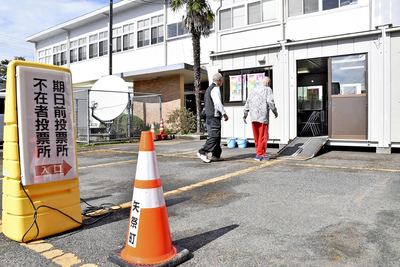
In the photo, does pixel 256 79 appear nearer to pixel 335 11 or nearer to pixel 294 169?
pixel 294 169

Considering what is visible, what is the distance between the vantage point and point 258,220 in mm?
3250

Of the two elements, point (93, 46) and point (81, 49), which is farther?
point (81, 49)

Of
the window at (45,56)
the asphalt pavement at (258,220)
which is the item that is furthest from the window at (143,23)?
the asphalt pavement at (258,220)

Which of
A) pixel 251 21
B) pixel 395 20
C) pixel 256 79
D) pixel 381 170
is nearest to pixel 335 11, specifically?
pixel 251 21

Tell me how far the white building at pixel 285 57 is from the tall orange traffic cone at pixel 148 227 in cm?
724

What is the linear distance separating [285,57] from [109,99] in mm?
8148

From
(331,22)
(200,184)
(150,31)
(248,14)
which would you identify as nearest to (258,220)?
(200,184)

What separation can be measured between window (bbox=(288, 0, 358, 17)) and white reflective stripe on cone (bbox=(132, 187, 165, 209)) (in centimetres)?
1343

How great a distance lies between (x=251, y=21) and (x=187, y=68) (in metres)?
4.10

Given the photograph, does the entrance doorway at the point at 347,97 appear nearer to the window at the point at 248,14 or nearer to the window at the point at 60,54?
the window at the point at 248,14

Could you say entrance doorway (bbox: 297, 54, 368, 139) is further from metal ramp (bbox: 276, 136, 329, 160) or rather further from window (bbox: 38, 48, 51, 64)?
window (bbox: 38, 48, 51, 64)

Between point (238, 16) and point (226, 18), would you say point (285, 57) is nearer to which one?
point (238, 16)

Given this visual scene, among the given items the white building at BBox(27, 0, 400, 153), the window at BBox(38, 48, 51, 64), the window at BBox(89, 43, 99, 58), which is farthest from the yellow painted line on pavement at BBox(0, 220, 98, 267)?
the window at BBox(38, 48, 51, 64)

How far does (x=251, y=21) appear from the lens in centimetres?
1592
